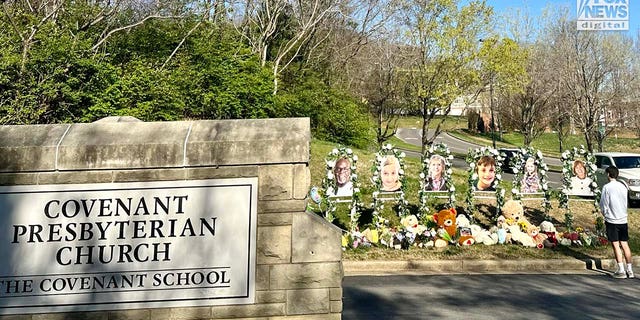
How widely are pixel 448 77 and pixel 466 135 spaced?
35297 millimetres

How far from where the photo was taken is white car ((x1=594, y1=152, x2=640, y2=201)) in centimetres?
1499

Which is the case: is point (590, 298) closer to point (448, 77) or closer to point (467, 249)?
point (467, 249)

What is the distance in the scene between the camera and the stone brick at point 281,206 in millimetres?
4012

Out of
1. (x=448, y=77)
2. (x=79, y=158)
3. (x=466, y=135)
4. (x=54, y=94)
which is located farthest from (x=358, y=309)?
(x=466, y=135)

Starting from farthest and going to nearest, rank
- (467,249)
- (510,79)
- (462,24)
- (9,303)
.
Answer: (510,79) < (462,24) < (467,249) < (9,303)

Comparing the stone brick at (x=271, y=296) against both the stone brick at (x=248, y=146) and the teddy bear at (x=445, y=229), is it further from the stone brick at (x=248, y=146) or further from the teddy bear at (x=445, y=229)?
the teddy bear at (x=445, y=229)

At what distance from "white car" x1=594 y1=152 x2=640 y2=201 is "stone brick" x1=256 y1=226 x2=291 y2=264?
536 inches

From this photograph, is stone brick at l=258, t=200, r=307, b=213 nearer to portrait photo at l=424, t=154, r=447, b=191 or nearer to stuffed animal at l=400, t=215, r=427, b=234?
stuffed animal at l=400, t=215, r=427, b=234

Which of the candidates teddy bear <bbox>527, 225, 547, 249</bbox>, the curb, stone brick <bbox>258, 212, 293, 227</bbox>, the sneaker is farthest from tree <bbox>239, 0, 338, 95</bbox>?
stone brick <bbox>258, 212, 293, 227</bbox>

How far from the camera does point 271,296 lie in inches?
155

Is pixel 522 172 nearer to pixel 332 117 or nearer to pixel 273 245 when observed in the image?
pixel 273 245

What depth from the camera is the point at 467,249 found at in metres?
9.15

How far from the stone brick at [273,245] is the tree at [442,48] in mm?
20653

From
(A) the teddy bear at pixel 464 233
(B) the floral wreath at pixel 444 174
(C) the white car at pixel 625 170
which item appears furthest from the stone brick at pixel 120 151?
(C) the white car at pixel 625 170
